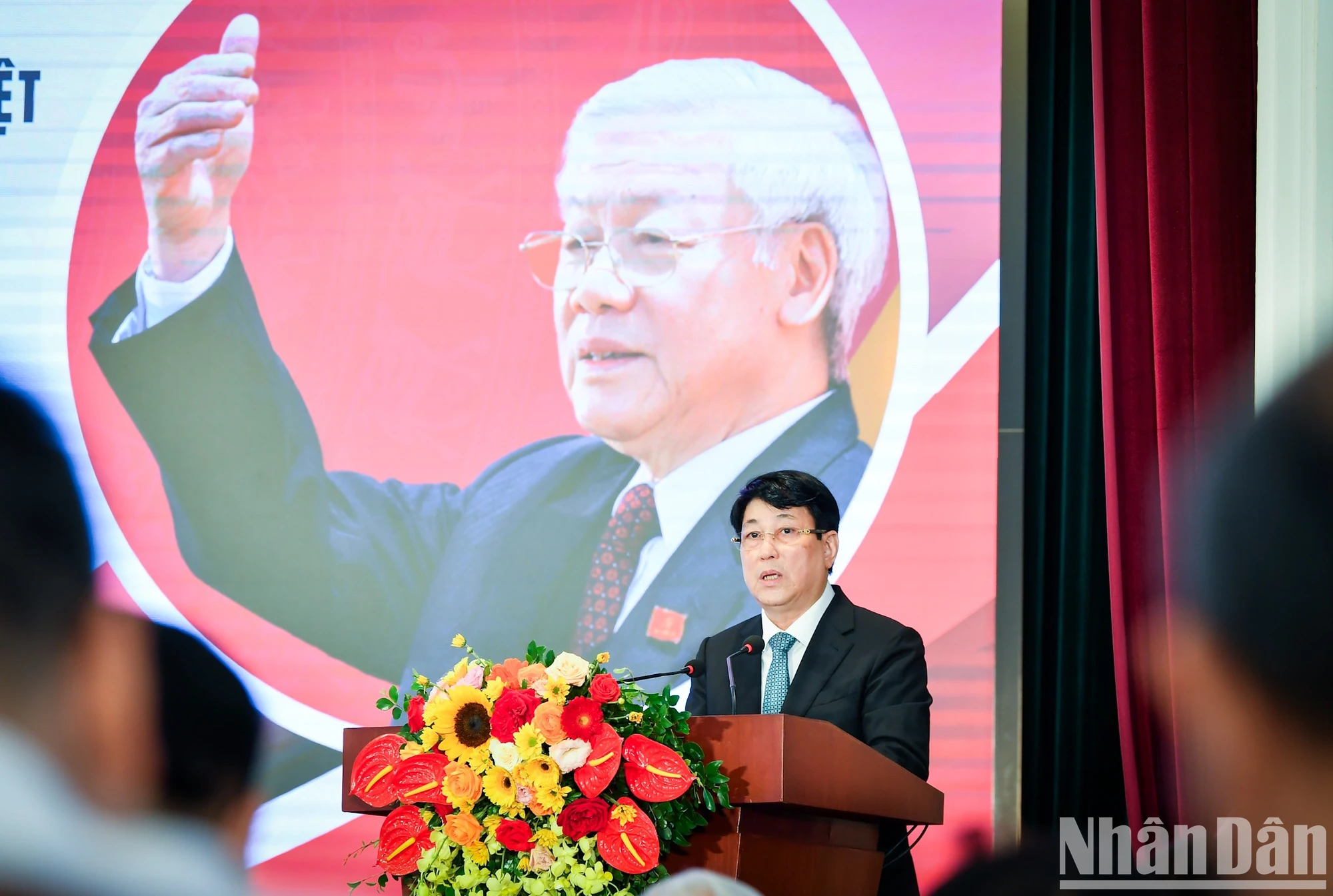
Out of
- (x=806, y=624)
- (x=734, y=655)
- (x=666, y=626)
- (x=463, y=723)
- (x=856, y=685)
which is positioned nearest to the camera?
(x=463, y=723)

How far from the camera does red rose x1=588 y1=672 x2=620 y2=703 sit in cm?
215

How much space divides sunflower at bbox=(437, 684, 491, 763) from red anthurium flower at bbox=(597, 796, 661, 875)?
0.25m

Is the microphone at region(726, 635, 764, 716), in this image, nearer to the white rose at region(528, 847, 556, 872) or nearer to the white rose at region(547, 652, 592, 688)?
the white rose at region(547, 652, 592, 688)

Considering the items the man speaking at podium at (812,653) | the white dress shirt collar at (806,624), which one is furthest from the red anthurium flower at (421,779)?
the white dress shirt collar at (806,624)

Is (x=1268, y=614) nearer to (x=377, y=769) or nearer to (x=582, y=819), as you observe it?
(x=582, y=819)

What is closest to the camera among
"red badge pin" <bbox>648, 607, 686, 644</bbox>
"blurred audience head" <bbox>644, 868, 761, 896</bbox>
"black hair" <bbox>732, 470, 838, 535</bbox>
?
"blurred audience head" <bbox>644, 868, 761, 896</bbox>

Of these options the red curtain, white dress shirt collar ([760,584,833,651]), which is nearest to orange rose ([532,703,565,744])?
white dress shirt collar ([760,584,833,651])

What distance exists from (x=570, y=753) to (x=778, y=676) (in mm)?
1021

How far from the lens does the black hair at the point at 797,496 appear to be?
3.18 metres

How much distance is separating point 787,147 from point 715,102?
28 centimetres

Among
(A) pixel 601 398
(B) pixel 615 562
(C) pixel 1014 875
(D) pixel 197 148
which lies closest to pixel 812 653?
(B) pixel 615 562

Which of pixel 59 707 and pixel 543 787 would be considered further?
pixel 543 787

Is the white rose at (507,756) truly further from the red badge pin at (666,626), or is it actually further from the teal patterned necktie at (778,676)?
the red badge pin at (666,626)

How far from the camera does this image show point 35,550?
554mm
